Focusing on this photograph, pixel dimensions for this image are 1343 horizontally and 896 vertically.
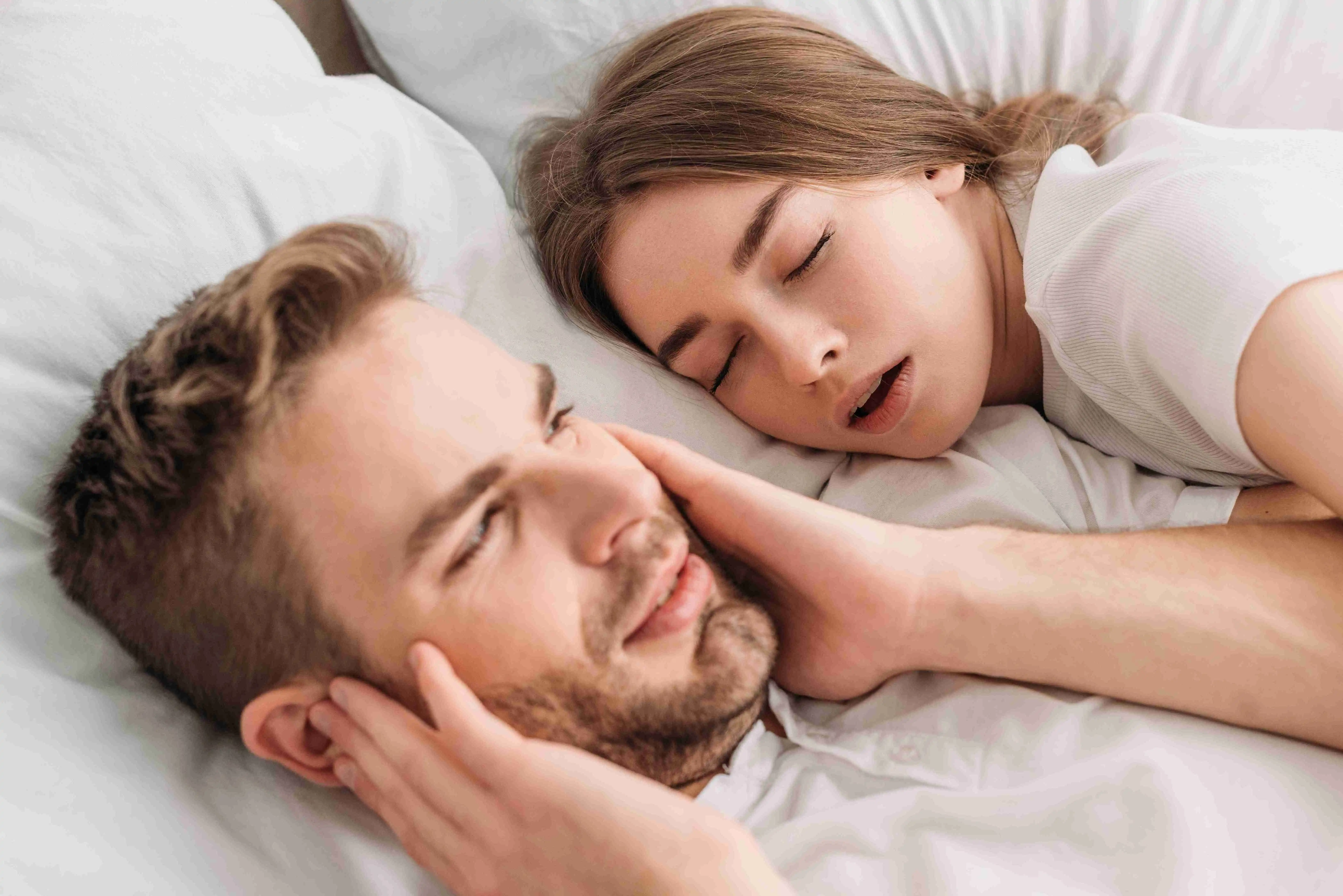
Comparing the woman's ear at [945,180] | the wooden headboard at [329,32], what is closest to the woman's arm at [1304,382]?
the woman's ear at [945,180]

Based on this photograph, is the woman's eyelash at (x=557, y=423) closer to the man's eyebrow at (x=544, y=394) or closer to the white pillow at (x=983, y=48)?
the man's eyebrow at (x=544, y=394)

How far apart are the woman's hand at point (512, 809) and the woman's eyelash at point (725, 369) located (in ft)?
2.22

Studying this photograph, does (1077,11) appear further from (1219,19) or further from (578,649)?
(578,649)

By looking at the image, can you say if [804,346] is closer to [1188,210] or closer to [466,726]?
[1188,210]

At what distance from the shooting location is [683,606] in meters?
0.95

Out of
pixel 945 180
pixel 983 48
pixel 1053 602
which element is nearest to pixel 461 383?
pixel 1053 602

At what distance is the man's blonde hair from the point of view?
0.86 meters

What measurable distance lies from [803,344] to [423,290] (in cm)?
52

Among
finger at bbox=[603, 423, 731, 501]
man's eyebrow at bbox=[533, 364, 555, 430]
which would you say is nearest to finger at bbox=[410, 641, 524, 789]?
man's eyebrow at bbox=[533, 364, 555, 430]

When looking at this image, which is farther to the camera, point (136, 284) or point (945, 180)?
point (945, 180)

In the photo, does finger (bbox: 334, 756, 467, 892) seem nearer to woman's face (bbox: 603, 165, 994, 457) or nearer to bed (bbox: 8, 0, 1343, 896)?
bed (bbox: 8, 0, 1343, 896)

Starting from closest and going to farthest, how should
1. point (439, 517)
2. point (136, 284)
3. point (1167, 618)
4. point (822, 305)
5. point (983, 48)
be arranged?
point (439, 517)
point (1167, 618)
point (136, 284)
point (822, 305)
point (983, 48)

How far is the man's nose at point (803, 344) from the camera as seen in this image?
1.29 m

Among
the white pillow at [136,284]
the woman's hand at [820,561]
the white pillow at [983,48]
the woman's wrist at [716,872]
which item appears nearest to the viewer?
the woman's wrist at [716,872]
